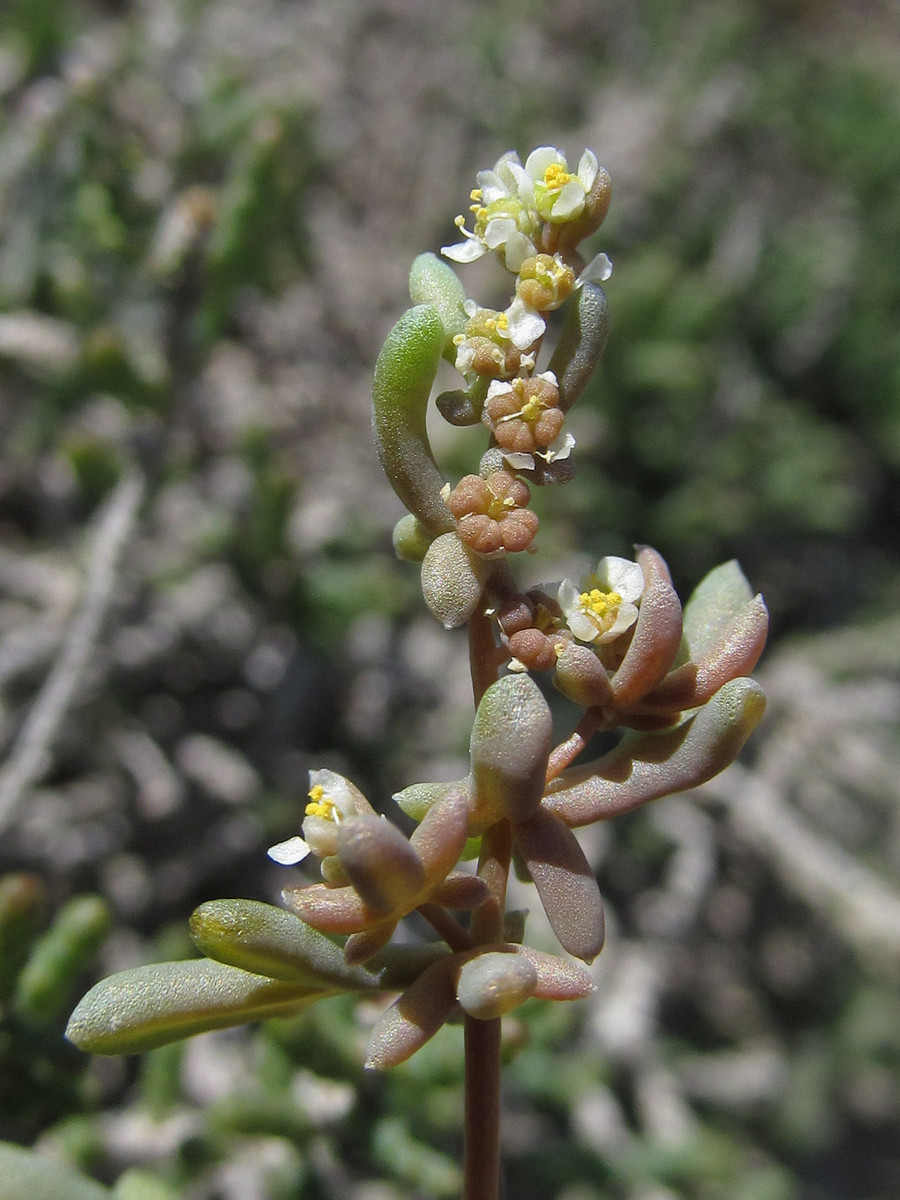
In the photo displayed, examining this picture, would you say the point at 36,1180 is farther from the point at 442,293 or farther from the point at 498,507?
the point at 442,293

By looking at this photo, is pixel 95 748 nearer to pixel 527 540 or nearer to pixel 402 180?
pixel 527 540

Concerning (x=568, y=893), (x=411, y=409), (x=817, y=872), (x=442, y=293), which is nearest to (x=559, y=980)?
(x=568, y=893)

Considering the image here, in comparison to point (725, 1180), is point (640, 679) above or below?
above

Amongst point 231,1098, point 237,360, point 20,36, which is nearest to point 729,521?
point 237,360

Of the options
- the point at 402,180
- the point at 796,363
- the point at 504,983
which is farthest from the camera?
the point at 402,180

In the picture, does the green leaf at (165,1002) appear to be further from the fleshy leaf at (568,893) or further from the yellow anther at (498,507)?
the yellow anther at (498,507)

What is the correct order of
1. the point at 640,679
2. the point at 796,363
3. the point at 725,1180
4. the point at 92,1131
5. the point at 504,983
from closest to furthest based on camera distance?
the point at 504,983 < the point at 640,679 < the point at 92,1131 < the point at 725,1180 < the point at 796,363

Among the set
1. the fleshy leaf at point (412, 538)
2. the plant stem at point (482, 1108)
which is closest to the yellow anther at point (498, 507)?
the fleshy leaf at point (412, 538)

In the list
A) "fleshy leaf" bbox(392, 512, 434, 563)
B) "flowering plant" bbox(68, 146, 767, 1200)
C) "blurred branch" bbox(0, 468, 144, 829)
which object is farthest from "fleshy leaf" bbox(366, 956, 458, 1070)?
"blurred branch" bbox(0, 468, 144, 829)
